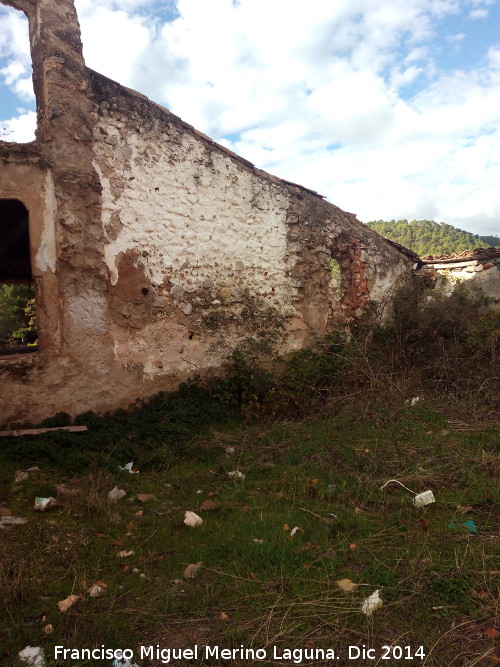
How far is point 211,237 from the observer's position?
661 cm

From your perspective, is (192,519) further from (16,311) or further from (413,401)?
(16,311)

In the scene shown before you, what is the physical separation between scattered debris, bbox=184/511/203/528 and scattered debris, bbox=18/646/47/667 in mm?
1403

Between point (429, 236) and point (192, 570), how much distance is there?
17.3m

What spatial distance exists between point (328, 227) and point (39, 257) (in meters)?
4.84

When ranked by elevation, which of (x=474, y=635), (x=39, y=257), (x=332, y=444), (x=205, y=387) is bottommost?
(x=474, y=635)

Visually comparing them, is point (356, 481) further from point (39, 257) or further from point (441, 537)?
point (39, 257)

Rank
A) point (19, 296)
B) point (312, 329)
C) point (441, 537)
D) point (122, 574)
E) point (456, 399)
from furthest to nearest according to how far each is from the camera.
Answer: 1. point (19, 296)
2. point (312, 329)
3. point (456, 399)
4. point (441, 537)
5. point (122, 574)

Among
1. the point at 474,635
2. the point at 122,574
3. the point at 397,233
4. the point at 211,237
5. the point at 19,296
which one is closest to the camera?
the point at 474,635

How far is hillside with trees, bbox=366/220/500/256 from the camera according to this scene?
16.2m

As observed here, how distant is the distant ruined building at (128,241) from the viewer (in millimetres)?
5191

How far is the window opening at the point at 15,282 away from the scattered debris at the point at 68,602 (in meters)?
3.62

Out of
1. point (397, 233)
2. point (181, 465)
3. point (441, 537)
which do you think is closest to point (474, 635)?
point (441, 537)

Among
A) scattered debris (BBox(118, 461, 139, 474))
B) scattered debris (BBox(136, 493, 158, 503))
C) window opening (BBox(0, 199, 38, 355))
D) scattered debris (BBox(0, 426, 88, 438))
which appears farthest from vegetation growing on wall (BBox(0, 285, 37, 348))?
scattered debris (BBox(136, 493, 158, 503))

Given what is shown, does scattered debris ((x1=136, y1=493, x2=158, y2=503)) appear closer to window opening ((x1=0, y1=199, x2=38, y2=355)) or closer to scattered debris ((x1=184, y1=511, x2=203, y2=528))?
scattered debris ((x1=184, y1=511, x2=203, y2=528))
